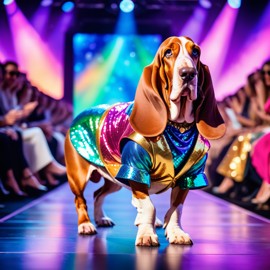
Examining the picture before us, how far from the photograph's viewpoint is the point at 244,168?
21.6 feet

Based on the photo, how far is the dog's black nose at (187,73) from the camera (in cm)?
284

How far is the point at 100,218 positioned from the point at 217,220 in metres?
0.87

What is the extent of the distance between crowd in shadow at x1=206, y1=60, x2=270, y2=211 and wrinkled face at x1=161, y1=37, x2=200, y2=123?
2.45 m

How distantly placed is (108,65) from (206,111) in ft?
31.6

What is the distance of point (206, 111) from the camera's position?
3062mm

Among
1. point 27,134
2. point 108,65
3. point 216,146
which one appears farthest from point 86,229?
point 108,65

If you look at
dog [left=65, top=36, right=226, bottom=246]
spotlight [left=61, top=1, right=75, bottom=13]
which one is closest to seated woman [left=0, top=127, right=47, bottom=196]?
dog [left=65, top=36, right=226, bottom=246]

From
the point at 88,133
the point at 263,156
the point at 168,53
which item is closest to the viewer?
the point at 168,53

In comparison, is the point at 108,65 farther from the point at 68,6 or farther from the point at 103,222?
the point at 103,222

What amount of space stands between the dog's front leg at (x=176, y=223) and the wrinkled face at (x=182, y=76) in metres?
0.34

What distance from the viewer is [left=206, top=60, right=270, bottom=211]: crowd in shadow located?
5676mm

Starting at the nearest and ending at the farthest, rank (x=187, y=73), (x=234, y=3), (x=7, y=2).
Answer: (x=187, y=73) → (x=7, y=2) → (x=234, y=3)

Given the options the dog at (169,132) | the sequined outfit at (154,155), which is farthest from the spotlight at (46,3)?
the dog at (169,132)

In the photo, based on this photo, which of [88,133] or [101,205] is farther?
[101,205]
